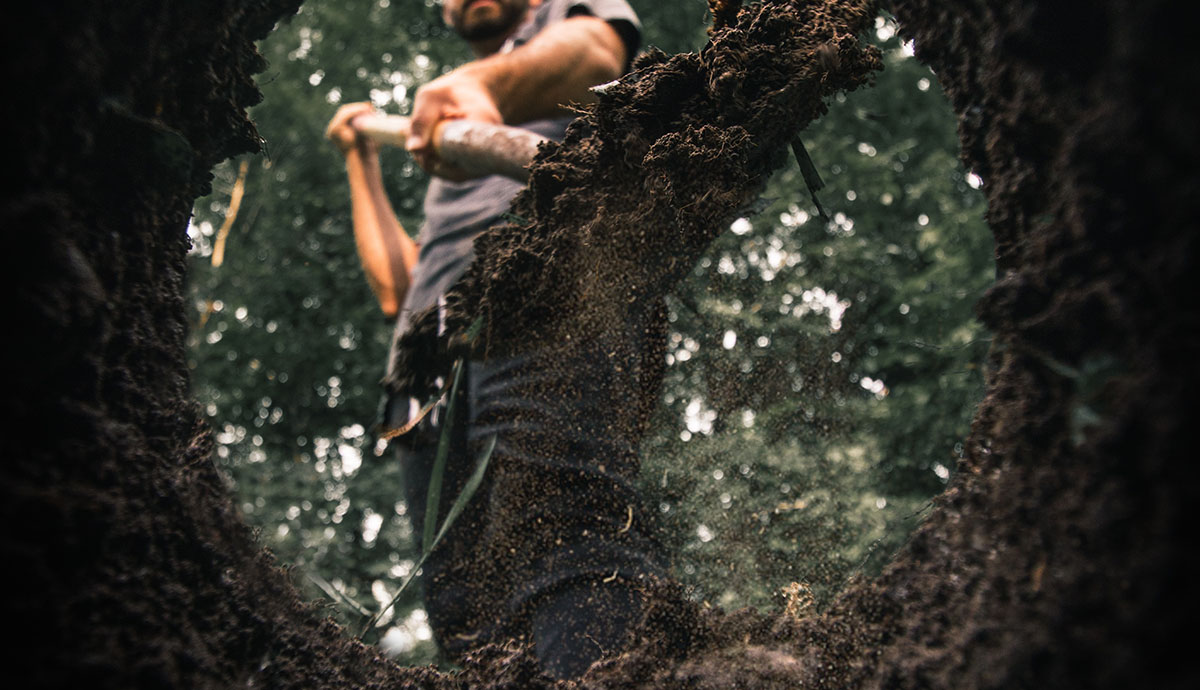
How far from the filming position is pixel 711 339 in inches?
97.7

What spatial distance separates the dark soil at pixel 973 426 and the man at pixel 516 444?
50 centimetres

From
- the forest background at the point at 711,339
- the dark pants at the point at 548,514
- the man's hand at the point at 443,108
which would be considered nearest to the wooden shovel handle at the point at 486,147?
the man's hand at the point at 443,108

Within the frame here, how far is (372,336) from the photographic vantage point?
567cm

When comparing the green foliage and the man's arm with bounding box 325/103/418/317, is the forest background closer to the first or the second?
the green foliage

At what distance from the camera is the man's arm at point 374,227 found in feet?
9.17

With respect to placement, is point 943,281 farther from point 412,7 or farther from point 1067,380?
point 412,7

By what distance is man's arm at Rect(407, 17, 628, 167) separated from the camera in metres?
2.18

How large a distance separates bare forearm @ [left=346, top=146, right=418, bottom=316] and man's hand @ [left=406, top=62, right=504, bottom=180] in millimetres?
632

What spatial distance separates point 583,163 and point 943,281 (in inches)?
132

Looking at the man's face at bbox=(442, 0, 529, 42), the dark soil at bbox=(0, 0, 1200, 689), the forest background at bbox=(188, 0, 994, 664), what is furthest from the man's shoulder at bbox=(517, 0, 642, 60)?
the dark soil at bbox=(0, 0, 1200, 689)

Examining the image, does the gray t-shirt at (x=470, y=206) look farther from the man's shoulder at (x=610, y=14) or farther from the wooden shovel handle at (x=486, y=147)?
the wooden shovel handle at (x=486, y=147)

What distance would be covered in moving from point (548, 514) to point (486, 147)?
2.74 feet

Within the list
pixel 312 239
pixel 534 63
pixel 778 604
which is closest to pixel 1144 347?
pixel 778 604

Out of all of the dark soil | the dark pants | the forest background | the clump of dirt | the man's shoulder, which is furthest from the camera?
the forest background
